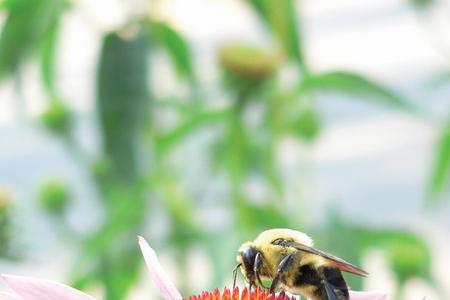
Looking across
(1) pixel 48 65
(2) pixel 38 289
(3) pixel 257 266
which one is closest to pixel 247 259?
(3) pixel 257 266

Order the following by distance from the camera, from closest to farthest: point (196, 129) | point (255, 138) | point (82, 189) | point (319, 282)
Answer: point (319, 282)
point (196, 129)
point (255, 138)
point (82, 189)

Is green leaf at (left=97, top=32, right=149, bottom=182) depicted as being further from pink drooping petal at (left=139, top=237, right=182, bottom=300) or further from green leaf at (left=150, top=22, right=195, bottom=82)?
pink drooping petal at (left=139, top=237, right=182, bottom=300)

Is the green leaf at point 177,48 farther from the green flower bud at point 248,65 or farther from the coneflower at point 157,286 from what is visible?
the coneflower at point 157,286

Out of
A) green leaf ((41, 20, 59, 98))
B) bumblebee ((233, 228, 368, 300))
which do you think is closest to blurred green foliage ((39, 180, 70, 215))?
green leaf ((41, 20, 59, 98))

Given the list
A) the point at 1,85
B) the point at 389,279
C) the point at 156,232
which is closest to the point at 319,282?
the point at 1,85

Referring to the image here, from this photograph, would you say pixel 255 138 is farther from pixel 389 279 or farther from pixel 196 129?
pixel 389 279

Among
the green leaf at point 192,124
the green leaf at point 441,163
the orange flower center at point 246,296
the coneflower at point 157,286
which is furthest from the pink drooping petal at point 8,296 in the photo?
the green leaf at point 441,163

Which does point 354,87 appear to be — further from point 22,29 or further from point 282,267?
point 282,267

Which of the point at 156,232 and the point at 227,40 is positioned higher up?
the point at 227,40
